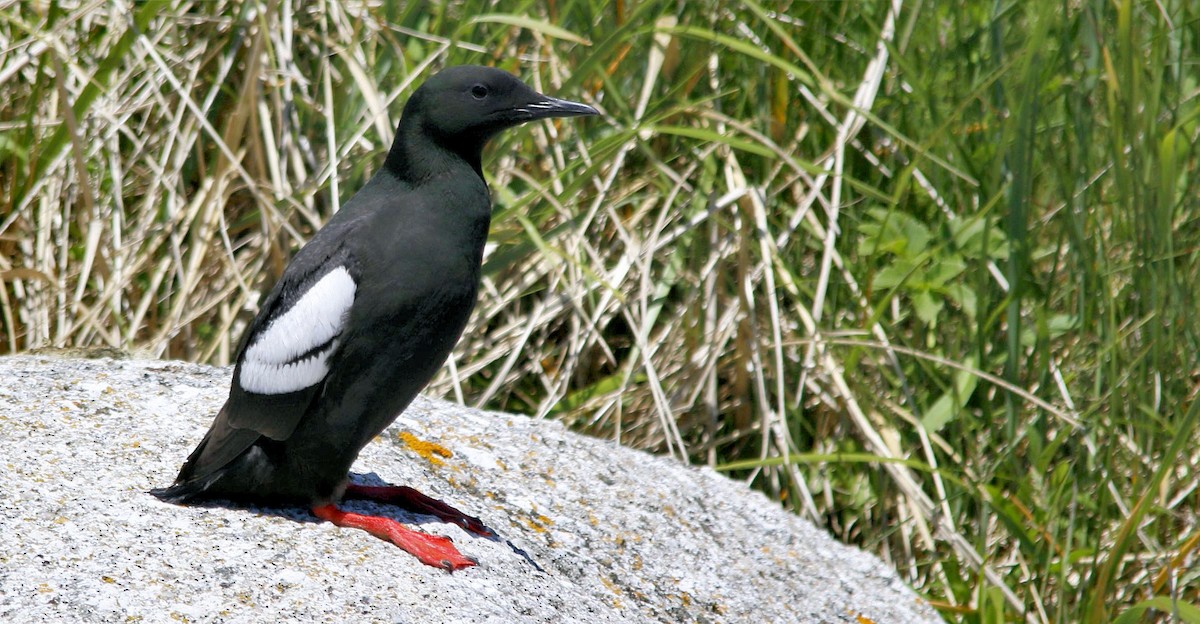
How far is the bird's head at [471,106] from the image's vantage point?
9.61 feet

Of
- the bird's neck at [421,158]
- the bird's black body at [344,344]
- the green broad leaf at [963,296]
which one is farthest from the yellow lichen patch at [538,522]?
the green broad leaf at [963,296]

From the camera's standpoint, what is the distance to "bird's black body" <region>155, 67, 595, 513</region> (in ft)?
8.79

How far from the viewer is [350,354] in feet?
8.83

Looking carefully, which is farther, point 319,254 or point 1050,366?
point 1050,366

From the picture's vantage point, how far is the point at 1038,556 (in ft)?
12.6

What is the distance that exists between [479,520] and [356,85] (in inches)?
90.5

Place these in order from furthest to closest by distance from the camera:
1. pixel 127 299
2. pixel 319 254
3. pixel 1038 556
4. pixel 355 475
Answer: pixel 127 299
pixel 1038 556
pixel 355 475
pixel 319 254

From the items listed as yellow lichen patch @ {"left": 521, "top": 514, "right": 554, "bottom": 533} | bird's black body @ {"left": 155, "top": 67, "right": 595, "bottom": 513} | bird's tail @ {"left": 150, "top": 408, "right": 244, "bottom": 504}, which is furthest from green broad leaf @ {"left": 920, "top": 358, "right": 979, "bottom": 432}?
bird's tail @ {"left": 150, "top": 408, "right": 244, "bottom": 504}

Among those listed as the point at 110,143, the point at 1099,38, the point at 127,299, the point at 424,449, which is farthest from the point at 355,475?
the point at 1099,38

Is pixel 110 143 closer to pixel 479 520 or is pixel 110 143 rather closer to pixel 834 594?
pixel 479 520

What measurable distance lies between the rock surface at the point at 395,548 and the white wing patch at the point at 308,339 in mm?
319

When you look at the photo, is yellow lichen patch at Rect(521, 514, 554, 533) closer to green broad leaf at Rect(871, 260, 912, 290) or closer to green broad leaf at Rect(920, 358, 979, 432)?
green broad leaf at Rect(920, 358, 979, 432)

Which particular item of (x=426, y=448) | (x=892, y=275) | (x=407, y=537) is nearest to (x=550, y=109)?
(x=426, y=448)

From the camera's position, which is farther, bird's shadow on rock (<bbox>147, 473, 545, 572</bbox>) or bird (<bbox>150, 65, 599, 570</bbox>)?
bird's shadow on rock (<bbox>147, 473, 545, 572</bbox>)
